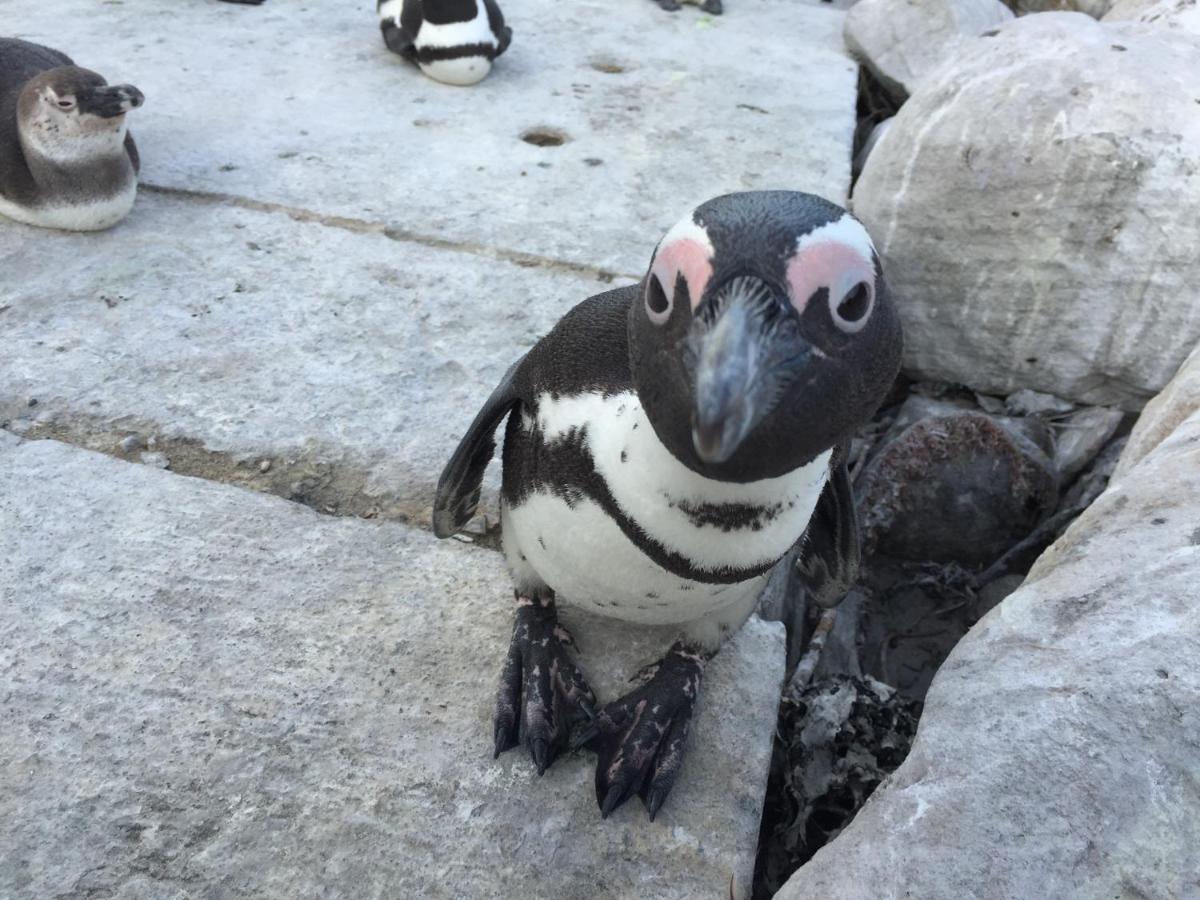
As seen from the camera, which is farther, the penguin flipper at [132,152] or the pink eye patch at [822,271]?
the penguin flipper at [132,152]

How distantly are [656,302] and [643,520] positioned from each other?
30cm

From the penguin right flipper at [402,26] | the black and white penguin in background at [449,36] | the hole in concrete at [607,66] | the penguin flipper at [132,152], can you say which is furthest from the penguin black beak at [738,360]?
the hole in concrete at [607,66]

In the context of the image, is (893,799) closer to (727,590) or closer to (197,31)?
(727,590)

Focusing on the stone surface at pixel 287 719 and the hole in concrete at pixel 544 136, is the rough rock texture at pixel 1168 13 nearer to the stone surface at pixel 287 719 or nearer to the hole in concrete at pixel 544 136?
the hole in concrete at pixel 544 136

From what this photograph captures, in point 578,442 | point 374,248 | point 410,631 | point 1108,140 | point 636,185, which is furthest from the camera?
point 636,185

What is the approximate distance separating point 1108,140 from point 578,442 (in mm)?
1564

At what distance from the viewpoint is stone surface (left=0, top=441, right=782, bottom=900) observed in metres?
1.26

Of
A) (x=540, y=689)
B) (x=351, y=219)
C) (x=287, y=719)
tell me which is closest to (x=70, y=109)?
(x=351, y=219)

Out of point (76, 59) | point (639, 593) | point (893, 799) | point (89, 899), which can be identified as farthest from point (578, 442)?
point (76, 59)

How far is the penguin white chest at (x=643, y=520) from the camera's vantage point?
3.77 ft

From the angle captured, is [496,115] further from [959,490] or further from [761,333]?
[761,333]

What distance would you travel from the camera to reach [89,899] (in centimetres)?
119

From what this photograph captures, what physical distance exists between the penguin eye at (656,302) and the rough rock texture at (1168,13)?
281cm

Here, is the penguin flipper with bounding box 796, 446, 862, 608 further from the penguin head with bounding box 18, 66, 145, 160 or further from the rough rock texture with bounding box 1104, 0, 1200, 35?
the rough rock texture with bounding box 1104, 0, 1200, 35
